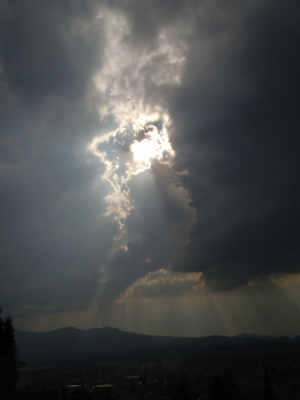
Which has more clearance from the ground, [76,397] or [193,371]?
[193,371]

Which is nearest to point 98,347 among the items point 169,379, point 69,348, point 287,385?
point 69,348

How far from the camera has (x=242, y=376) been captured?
57188mm

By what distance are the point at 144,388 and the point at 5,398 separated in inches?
1287

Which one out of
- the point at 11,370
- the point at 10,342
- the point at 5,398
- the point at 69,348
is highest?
the point at 69,348

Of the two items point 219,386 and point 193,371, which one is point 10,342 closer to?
point 219,386

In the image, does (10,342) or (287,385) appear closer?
(10,342)

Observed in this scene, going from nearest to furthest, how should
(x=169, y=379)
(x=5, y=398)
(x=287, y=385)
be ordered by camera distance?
(x=5, y=398) → (x=287, y=385) → (x=169, y=379)

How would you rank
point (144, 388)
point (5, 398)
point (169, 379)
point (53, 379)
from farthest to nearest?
point (53, 379) → point (169, 379) → point (144, 388) → point (5, 398)

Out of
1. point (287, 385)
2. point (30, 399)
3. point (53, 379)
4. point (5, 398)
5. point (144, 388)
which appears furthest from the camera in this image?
point (53, 379)

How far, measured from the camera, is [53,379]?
66438mm

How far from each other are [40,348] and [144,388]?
539 feet

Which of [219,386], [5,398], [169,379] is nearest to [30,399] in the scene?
[5,398]

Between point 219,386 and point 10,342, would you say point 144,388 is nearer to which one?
point 219,386

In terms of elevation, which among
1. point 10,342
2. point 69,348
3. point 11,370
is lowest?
point 11,370
